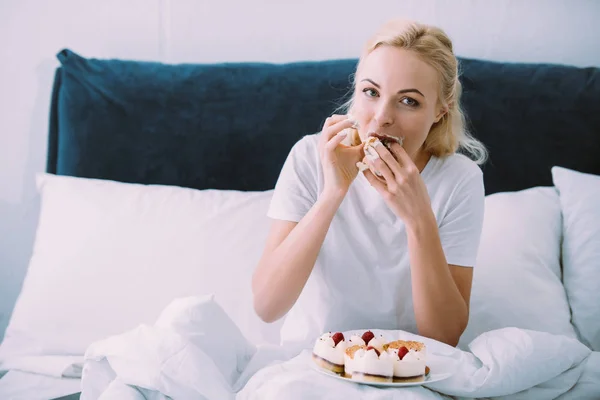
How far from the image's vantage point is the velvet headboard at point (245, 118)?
2.29 m

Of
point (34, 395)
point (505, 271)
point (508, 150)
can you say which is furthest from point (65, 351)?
point (508, 150)

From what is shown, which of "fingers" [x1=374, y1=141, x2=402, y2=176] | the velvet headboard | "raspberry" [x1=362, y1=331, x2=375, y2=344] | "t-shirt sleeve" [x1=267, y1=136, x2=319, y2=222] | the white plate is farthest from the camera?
the velvet headboard

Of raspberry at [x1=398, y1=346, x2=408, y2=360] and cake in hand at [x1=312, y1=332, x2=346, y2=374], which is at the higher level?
raspberry at [x1=398, y1=346, x2=408, y2=360]

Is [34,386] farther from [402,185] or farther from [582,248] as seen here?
[582,248]

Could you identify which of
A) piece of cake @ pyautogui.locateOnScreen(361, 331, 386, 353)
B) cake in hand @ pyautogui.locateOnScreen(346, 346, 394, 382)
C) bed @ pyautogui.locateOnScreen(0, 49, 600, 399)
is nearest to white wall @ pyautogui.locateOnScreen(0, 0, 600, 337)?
bed @ pyautogui.locateOnScreen(0, 49, 600, 399)

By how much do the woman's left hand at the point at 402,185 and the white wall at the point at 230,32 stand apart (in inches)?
37.3

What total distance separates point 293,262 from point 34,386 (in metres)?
0.68

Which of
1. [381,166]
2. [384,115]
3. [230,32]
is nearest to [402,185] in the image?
[381,166]

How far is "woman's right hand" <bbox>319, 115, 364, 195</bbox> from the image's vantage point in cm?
167

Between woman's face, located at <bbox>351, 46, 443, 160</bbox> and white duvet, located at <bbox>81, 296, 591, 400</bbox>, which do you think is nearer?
white duvet, located at <bbox>81, 296, 591, 400</bbox>

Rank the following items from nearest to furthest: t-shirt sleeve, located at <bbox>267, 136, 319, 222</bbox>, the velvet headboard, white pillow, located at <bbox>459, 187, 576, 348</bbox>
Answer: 1. t-shirt sleeve, located at <bbox>267, 136, 319, 222</bbox>
2. white pillow, located at <bbox>459, 187, 576, 348</bbox>
3. the velvet headboard

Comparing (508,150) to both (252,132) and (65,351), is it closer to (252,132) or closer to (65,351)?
(252,132)

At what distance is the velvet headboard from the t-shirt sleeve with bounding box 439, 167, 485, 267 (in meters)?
0.52

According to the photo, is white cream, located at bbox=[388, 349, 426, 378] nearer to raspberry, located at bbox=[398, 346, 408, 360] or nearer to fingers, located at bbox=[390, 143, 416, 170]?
raspberry, located at bbox=[398, 346, 408, 360]
